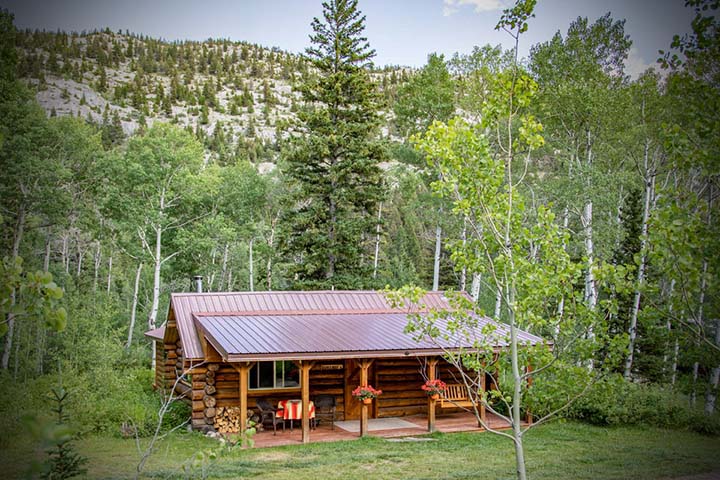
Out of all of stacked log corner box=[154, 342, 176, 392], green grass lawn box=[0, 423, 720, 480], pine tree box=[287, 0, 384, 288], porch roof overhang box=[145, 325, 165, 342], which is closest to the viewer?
green grass lawn box=[0, 423, 720, 480]

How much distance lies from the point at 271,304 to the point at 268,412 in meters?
3.66

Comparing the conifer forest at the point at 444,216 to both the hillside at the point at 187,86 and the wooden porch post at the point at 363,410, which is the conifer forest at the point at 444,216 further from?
the hillside at the point at 187,86

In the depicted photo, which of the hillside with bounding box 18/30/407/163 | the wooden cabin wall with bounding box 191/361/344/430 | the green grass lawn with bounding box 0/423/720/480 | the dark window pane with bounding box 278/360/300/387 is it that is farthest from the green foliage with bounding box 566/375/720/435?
the hillside with bounding box 18/30/407/163

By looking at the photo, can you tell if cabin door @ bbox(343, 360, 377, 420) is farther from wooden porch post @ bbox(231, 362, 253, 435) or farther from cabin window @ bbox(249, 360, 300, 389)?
wooden porch post @ bbox(231, 362, 253, 435)

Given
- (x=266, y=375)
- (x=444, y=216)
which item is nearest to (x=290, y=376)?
(x=266, y=375)

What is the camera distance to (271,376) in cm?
1423

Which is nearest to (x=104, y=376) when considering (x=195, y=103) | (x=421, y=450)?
(x=421, y=450)

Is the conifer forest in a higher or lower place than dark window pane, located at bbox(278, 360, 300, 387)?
higher

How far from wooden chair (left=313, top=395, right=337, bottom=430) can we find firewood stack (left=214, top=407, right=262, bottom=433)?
1387mm

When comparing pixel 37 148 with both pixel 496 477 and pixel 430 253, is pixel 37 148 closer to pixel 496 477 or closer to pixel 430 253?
pixel 496 477

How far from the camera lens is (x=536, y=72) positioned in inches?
916

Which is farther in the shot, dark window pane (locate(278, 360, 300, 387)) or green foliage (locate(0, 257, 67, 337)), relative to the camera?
dark window pane (locate(278, 360, 300, 387))

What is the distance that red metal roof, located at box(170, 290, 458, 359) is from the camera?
15.4m

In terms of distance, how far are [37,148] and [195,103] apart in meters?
61.3
